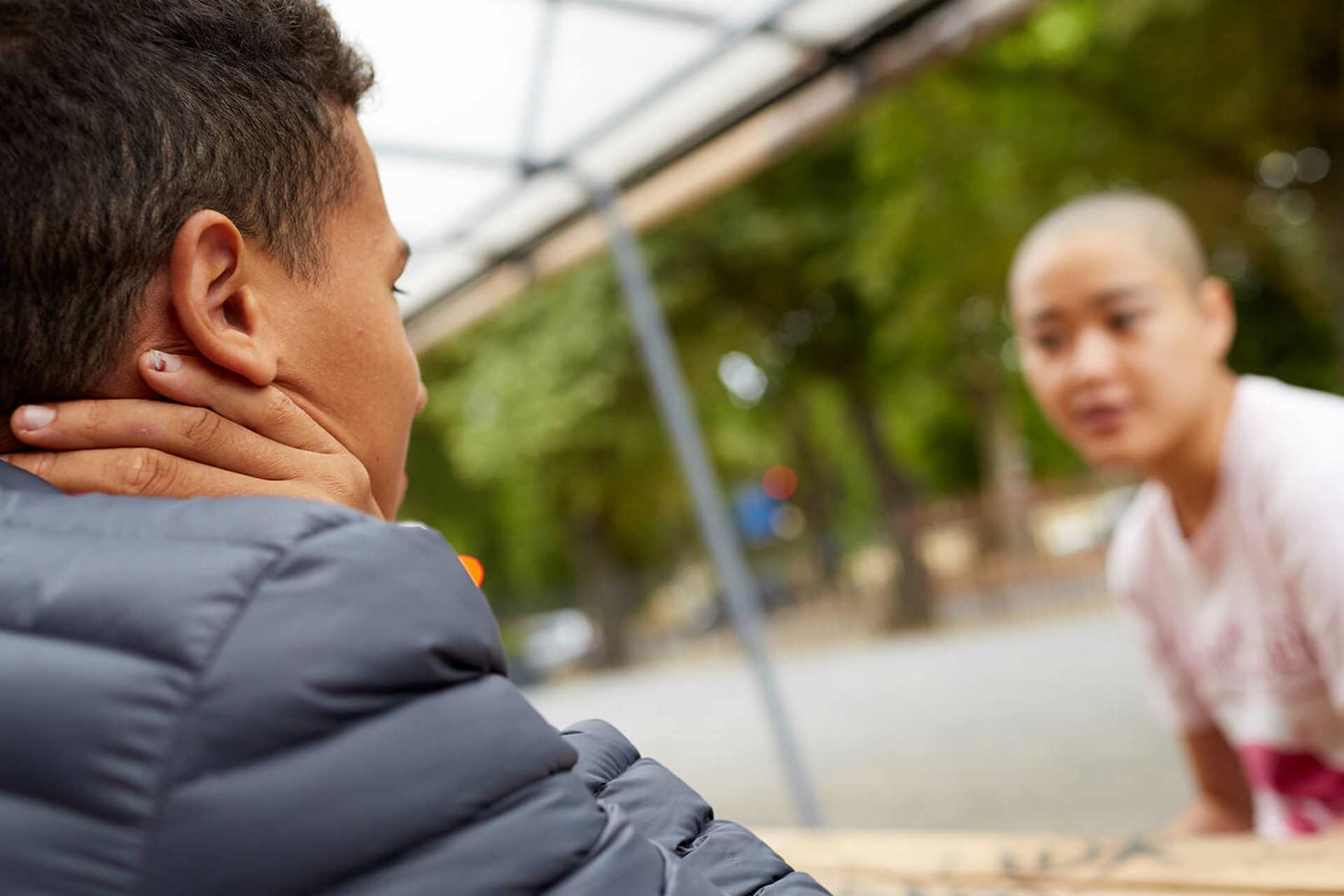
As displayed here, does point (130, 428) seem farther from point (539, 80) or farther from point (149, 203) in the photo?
point (539, 80)

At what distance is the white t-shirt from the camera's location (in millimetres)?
1743

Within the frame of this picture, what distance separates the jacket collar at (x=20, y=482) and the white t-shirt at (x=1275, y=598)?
1729 millimetres

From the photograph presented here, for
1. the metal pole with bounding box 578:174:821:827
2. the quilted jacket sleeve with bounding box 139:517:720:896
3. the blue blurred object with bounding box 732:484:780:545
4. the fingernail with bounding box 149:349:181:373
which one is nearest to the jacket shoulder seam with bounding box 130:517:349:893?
the quilted jacket sleeve with bounding box 139:517:720:896

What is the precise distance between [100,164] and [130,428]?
8.2 inches

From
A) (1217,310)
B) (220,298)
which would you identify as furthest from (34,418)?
(1217,310)

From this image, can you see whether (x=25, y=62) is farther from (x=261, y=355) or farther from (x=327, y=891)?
(x=327, y=891)

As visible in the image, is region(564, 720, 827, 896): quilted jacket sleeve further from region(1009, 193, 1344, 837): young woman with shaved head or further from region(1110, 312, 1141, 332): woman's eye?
region(1110, 312, 1141, 332): woman's eye

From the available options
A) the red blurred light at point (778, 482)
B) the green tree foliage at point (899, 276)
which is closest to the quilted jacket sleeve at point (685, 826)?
the green tree foliage at point (899, 276)

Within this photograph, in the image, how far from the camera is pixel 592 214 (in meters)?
5.00

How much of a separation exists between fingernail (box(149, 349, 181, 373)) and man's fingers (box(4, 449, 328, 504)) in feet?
0.21

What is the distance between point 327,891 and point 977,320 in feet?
52.3

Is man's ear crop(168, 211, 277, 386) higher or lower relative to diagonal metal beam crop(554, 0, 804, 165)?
lower

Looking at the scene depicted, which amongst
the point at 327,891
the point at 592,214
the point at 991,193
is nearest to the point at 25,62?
the point at 327,891

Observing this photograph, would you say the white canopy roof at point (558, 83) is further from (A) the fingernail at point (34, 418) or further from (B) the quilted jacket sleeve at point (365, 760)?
(B) the quilted jacket sleeve at point (365, 760)
